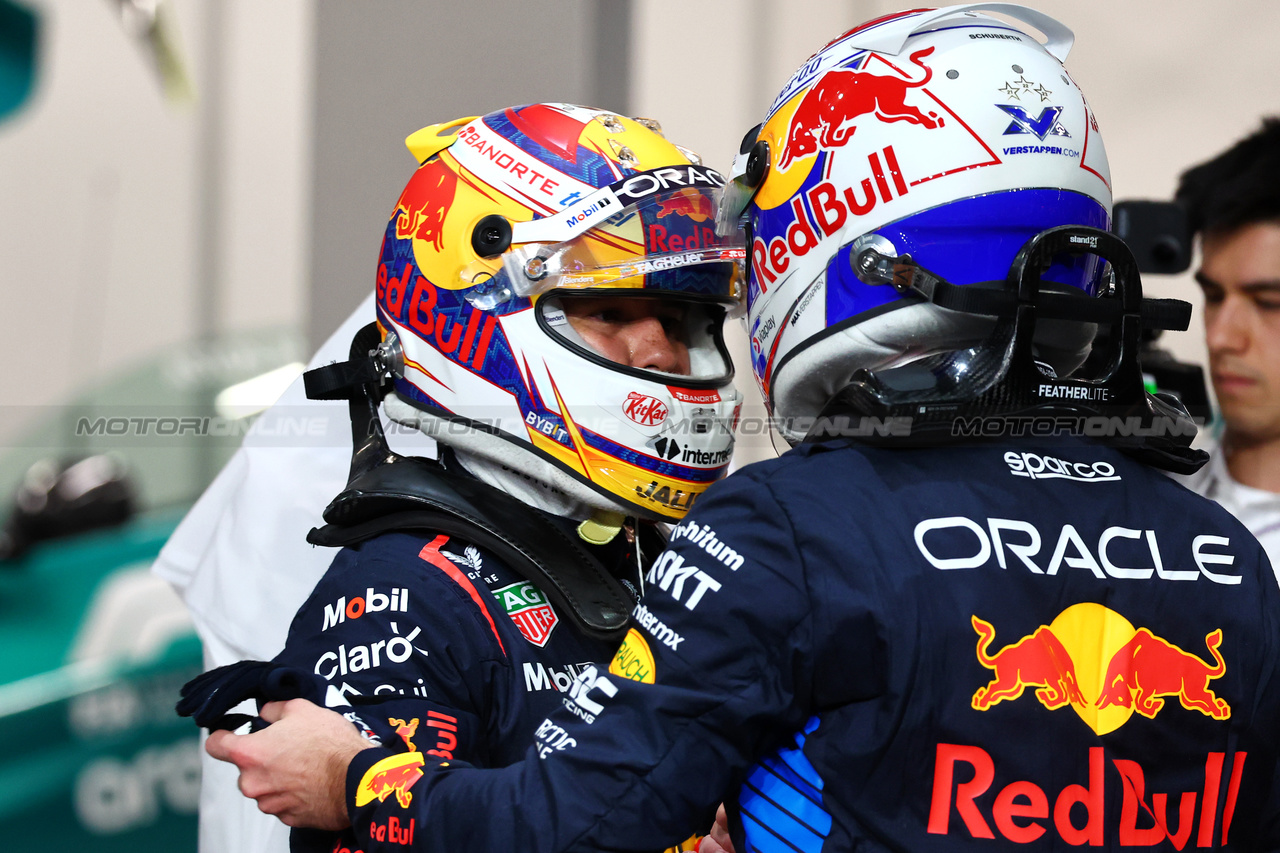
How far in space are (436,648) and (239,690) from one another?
0.19m

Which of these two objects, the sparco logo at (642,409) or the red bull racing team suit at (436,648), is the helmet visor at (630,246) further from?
the red bull racing team suit at (436,648)

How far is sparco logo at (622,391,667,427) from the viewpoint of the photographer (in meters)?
1.25

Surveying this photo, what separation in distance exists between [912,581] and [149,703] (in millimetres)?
2099

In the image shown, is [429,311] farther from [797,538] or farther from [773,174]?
[797,538]

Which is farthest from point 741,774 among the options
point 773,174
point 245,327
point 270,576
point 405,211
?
point 245,327

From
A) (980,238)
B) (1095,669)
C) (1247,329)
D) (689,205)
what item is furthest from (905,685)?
(1247,329)

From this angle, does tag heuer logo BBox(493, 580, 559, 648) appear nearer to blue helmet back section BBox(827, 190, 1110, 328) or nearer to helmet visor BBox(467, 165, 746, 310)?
helmet visor BBox(467, 165, 746, 310)

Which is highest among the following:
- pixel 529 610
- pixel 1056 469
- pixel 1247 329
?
pixel 1056 469

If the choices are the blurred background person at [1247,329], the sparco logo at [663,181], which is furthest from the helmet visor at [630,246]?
the blurred background person at [1247,329]

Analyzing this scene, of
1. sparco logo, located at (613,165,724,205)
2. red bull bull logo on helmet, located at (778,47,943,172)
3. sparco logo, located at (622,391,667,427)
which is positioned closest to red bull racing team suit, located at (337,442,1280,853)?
red bull bull logo on helmet, located at (778,47,943,172)

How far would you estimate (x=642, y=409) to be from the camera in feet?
4.11

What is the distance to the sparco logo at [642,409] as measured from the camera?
125 centimetres

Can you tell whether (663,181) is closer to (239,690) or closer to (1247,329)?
(239,690)

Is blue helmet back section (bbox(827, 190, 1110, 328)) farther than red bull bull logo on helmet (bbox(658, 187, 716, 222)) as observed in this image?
Answer: No
